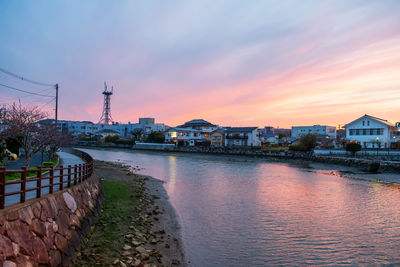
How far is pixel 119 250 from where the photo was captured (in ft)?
27.1

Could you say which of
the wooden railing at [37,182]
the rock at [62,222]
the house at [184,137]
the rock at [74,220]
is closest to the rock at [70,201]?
the rock at [74,220]

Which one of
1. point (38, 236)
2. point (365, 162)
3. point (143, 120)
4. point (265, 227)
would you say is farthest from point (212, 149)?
point (143, 120)

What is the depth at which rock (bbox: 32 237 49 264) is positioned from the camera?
5695 mm

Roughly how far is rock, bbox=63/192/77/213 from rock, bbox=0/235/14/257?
339 cm

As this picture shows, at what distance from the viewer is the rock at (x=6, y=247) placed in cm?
488

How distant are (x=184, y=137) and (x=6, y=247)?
247 ft

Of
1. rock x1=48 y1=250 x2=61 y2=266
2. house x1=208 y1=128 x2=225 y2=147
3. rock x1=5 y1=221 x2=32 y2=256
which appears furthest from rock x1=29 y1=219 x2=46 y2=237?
house x1=208 y1=128 x2=225 y2=147

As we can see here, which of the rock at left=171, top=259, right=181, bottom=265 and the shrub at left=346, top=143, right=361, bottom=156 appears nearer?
the rock at left=171, top=259, right=181, bottom=265

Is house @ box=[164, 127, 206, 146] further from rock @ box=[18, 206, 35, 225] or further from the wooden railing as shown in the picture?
rock @ box=[18, 206, 35, 225]

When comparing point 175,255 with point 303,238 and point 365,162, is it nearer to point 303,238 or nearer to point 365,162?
point 303,238

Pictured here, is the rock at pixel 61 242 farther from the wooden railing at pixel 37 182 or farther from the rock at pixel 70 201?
the rock at pixel 70 201

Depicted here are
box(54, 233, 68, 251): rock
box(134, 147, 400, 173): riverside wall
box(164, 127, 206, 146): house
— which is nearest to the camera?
box(54, 233, 68, 251): rock

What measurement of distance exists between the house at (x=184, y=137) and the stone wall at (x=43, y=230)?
229 ft

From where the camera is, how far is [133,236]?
9.41 m
